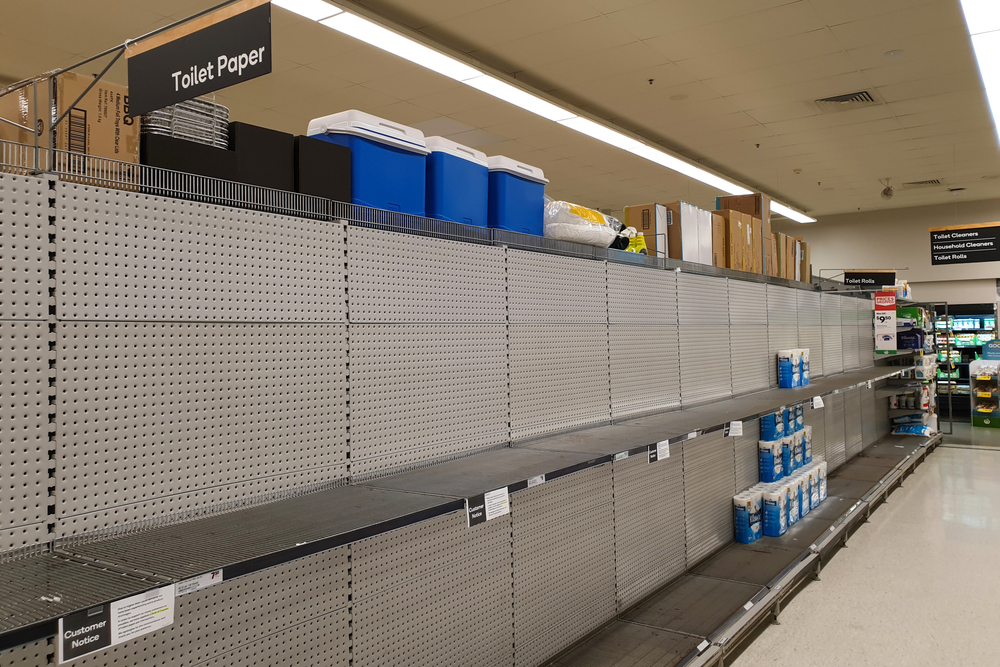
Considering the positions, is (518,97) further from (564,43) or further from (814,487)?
(814,487)

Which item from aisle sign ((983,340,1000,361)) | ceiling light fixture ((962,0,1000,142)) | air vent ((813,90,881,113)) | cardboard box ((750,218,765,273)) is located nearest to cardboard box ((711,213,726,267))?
cardboard box ((750,218,765,273))

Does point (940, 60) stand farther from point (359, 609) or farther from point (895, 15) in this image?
point (359, 609)

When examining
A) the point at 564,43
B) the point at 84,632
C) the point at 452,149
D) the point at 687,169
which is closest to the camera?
the point at 84,632

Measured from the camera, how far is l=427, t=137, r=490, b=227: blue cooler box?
255 centimetres

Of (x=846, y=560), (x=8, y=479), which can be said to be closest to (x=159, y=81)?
(x=8, y=479)

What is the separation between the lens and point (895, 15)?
17.2 ft

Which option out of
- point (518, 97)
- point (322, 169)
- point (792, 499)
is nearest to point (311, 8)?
point (518, 97)

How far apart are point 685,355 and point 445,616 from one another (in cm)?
248

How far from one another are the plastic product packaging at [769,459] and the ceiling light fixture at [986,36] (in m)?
3.54

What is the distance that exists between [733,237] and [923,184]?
8.40 metres

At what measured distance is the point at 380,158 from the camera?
230cm

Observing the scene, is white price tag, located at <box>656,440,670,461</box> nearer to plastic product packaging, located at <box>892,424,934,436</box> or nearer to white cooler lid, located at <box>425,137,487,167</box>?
white cooler lid, located at <box>425,137,487,167</box>

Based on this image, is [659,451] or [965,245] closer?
[659,451]

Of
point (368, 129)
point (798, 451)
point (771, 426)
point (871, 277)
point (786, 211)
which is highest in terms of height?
point (786, 211)
